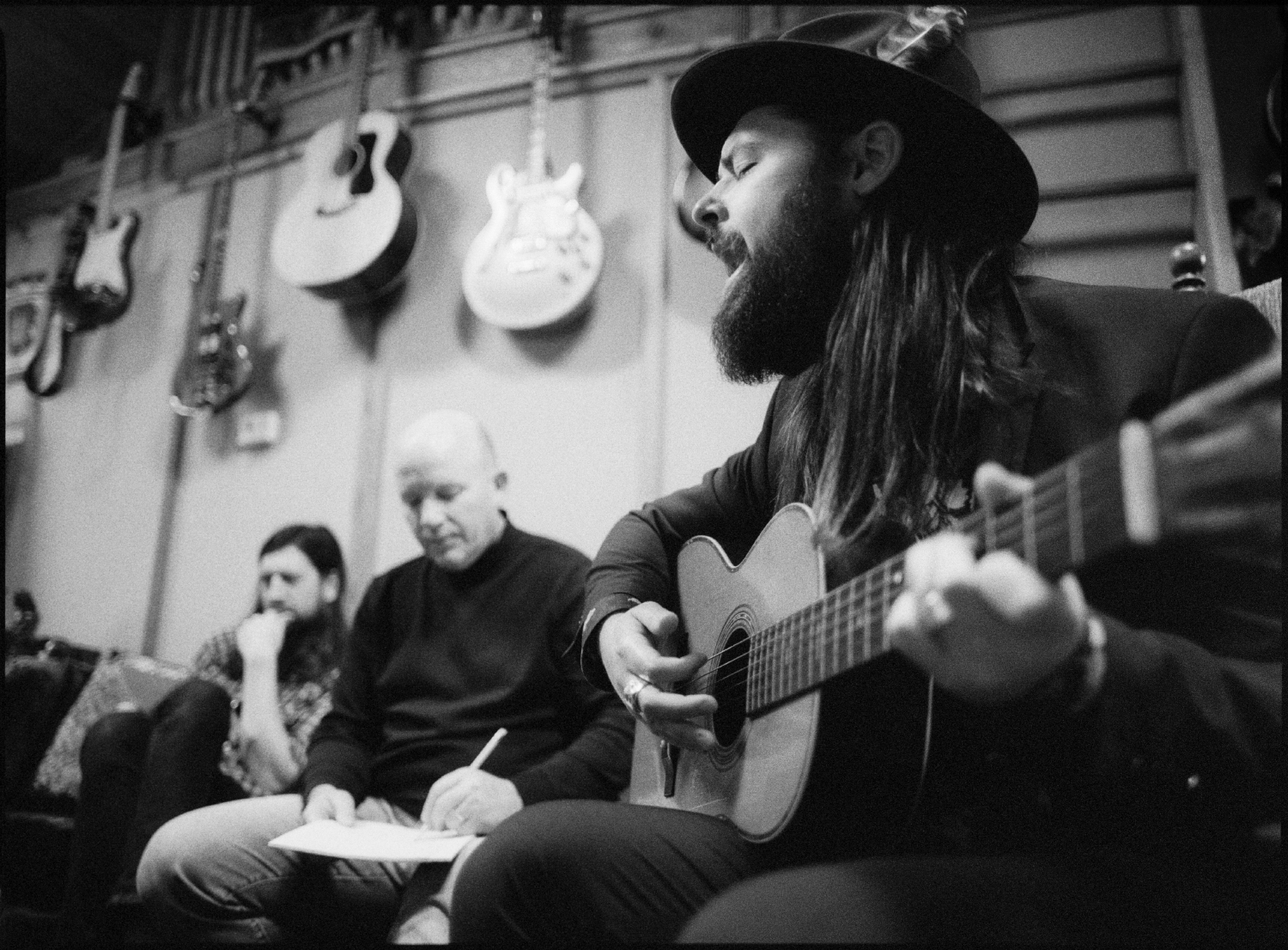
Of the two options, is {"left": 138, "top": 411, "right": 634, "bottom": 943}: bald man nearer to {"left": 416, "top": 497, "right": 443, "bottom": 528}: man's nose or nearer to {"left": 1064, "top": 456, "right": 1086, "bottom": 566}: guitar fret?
{"left": 416, "top": 497, "right": 443, "bottom": 528}: man's nose

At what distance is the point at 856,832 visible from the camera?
848mm

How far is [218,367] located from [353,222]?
0.74 metres

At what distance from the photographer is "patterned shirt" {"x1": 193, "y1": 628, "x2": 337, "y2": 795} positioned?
2221 mm

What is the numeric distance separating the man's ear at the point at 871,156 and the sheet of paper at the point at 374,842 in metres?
1.15

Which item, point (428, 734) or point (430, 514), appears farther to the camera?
point (430, 514)

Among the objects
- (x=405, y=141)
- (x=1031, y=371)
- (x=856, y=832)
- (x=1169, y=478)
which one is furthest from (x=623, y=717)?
(x=405, y=141)

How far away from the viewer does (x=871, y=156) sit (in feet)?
3.95

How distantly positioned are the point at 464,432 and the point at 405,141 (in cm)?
132

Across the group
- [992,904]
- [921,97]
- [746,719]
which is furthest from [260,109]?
[992,904]

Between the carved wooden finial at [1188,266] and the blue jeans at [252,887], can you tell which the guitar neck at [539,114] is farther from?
the blue jeans at [252,887]

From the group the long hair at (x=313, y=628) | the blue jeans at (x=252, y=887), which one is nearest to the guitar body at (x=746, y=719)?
the blue jeans at (x=252, y=887)

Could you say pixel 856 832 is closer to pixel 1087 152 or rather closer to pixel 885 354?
pixel 885 354

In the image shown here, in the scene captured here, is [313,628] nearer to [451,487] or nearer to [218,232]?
[451,487]

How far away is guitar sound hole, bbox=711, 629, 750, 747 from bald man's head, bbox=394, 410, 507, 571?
1151mm
